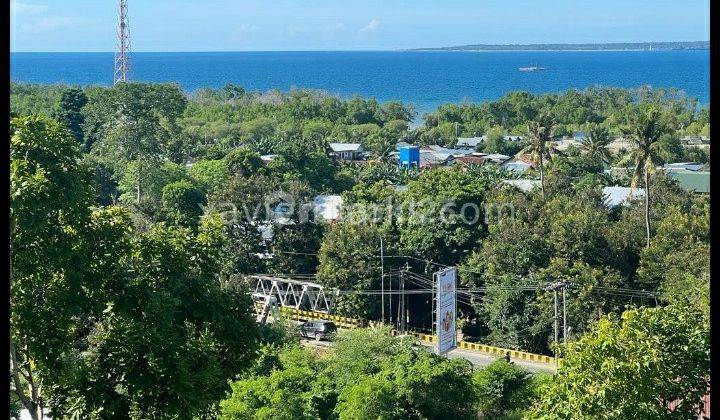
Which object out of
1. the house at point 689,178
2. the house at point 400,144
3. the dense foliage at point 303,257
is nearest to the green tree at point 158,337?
the dense foliage at point 303,257

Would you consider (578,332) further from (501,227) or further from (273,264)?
(273,264)

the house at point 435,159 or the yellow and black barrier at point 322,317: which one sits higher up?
the house at point 435,159

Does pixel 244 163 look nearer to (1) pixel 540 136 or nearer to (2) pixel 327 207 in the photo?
(2) pixel 327 207

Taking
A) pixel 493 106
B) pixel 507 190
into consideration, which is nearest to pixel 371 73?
pixel 493 106

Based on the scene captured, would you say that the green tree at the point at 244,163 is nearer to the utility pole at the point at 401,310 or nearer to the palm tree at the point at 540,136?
the utility pole at the point at 401,310

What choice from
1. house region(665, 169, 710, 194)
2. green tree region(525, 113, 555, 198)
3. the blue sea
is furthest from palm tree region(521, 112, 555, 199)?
the blue sea

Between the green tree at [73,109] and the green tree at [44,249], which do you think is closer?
the green tree at [44,249]

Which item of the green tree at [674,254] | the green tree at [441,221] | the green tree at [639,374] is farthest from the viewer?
the green tree at [441,221]

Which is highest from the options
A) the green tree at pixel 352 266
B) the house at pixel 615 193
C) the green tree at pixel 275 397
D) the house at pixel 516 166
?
the house at pixel 516 166
